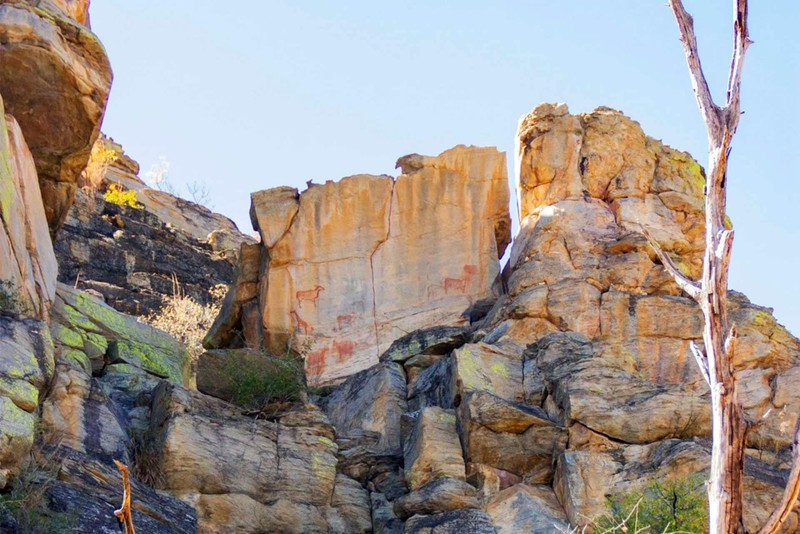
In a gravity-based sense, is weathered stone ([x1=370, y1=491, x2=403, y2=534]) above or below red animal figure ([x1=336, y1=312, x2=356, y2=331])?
below

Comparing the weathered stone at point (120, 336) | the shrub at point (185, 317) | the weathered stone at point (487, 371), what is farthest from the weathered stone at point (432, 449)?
the shrub at point (185, 317)

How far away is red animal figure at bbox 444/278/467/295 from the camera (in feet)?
86.2

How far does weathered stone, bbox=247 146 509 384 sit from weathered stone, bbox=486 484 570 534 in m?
7.61

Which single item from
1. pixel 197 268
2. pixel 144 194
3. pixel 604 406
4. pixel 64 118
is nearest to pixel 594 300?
pixel 604 406

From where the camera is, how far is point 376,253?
2709 cm

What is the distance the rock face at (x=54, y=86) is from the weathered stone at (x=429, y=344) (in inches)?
247

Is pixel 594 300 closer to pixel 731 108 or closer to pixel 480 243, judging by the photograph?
pixel 480 243

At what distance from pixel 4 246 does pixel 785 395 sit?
38.6 feet

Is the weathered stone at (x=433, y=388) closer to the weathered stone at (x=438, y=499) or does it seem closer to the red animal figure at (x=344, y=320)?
the weathered stone at (x=438, y=499)

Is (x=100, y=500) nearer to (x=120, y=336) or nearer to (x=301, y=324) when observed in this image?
(x=120, y=336)

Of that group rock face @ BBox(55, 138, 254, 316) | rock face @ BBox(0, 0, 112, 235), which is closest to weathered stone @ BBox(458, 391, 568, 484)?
rock face @ BBox(0, 0, 112, 235)

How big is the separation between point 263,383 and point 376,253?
8.05 m

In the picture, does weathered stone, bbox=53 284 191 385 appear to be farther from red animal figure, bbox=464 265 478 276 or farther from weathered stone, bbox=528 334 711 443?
weathered stone, bbox=528 334 711 443

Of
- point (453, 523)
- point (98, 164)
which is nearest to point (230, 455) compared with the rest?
point (453, 523)
